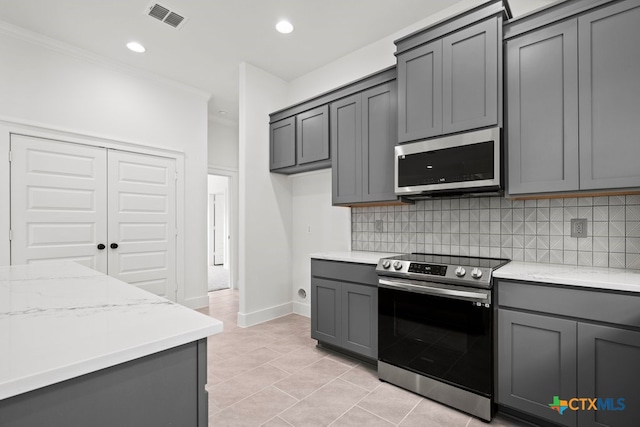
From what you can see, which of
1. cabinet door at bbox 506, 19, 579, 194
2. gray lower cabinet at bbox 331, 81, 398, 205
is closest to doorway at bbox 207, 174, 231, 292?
gray lower cabinet at bbox 331, 81, 398, 205

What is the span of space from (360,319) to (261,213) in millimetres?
1852

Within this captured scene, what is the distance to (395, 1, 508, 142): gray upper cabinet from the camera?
2113 mm

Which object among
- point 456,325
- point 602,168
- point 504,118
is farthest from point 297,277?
point 602,168

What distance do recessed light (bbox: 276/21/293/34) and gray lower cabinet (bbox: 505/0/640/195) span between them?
190 centimetres

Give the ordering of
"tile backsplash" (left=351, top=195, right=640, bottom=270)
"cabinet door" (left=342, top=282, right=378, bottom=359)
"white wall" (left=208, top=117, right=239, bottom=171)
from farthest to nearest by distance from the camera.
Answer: "white wall" (left=208, top=117, right=239, bottom=171) → "cabinet door" (left=342, top=282, right=378, bottom=359) → "tile backsplash" (left=351, top=195, right=640, bottom=270)

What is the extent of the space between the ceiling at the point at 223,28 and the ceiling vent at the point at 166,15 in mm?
38

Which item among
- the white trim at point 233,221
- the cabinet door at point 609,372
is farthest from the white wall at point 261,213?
the cabinet door at point 609,372

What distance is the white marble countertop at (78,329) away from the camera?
24.6 inches

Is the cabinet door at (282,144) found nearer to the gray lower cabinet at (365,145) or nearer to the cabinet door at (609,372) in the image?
the gray lower cabinet at (365,145)

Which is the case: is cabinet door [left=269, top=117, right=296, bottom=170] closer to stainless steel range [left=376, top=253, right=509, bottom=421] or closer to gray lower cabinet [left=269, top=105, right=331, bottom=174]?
gray lower cabinet [left=269, top=105, right=331, bottom=174]

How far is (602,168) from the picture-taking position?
71.6 inches

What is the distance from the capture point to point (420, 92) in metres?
2.44

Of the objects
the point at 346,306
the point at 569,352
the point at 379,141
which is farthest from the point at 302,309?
the point at 569,352

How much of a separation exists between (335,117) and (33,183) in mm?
3062
